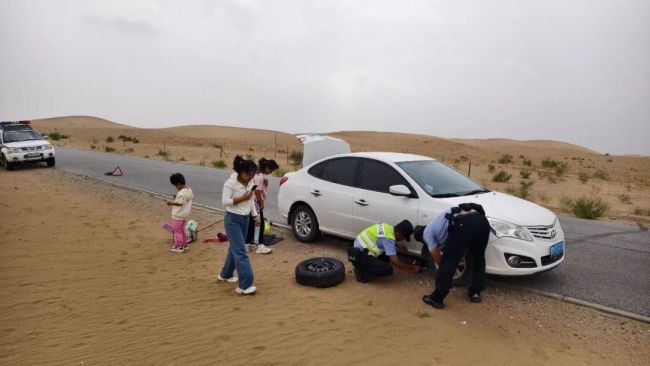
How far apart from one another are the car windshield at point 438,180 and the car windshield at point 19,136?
1933 cm

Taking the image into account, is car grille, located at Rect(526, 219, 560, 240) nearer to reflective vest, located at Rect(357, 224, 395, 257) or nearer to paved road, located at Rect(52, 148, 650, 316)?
paved road, located at Rect(52, 148, 650, 316)

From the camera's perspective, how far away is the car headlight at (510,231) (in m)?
5.63

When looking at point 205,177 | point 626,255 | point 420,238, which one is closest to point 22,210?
point 205,177

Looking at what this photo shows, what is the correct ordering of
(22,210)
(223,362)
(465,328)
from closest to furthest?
(223,362), (465,328), (22,210)

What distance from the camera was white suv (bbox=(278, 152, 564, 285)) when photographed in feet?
18.5

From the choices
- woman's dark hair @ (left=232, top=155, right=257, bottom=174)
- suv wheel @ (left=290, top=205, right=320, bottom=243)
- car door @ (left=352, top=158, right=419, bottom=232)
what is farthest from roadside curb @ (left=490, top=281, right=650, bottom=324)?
woman's dark hair @ (left=232, top=155, right=257, bottom=174)

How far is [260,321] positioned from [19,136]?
65.4 feet

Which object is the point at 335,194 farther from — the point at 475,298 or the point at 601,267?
the point at 601,267

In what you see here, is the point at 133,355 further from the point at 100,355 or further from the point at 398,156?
the point at 398,156

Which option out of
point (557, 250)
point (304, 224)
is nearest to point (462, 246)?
point (557, 250)

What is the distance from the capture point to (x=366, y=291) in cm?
595

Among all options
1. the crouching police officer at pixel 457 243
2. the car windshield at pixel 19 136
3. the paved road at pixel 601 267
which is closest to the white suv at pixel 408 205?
the crouching police officer at pixel 457 243

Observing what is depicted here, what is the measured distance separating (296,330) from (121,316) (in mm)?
2036

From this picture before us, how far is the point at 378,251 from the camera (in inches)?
241
